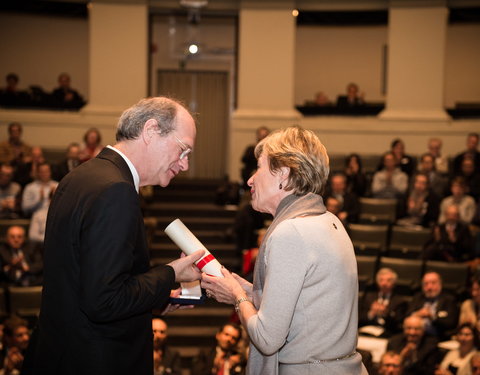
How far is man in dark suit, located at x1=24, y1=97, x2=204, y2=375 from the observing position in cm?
206

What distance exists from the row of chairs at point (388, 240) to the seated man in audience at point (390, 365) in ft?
8.25

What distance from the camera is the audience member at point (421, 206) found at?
880cm

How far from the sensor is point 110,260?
6.72 ft

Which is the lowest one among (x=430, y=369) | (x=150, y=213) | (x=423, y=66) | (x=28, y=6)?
(x=430, y=369)

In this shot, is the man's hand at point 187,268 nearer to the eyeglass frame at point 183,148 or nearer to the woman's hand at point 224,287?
the woman's hand at point 224,287

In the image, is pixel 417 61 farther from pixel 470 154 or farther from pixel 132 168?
pixel 132 168

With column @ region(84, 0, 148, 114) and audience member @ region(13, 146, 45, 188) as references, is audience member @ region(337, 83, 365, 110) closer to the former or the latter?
column @ region(84, 0, 148, 114)

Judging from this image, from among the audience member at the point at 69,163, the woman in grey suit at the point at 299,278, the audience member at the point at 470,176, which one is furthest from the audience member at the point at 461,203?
the woman in grey suit at the point at 299,278

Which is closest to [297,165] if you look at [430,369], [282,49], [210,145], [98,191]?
[98,191]

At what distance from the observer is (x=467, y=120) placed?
11695 mm

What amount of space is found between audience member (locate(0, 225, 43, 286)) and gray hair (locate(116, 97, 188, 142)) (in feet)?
17.6

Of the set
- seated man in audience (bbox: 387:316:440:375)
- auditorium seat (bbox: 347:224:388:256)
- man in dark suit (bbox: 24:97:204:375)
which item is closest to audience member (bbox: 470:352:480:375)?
seated man in audience (bbox: 387:316:440:375)

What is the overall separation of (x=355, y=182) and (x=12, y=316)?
5.16 metres

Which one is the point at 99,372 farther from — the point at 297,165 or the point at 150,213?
the point at 150,213
